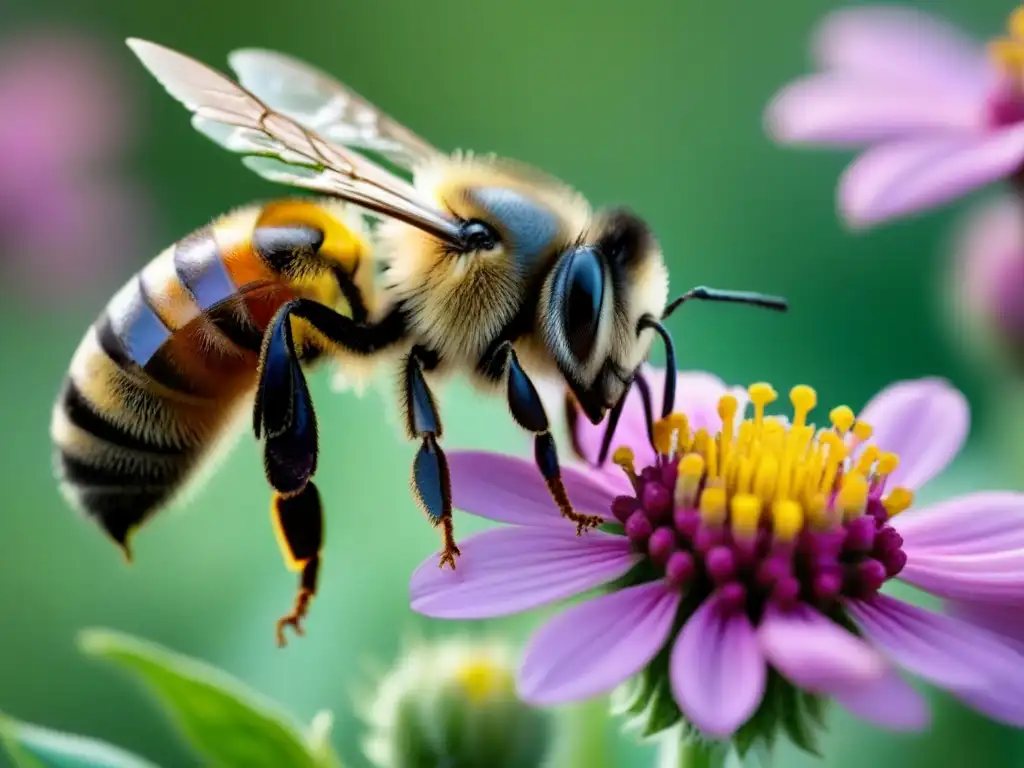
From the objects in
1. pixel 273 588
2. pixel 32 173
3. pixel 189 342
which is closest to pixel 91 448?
pixel 189 342

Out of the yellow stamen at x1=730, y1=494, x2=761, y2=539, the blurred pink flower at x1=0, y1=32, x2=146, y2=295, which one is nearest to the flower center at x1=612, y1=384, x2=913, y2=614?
the yellow stamen at x1=730, y1=494, x2=761, y2=539

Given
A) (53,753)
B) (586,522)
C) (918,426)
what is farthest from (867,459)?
(53,753)

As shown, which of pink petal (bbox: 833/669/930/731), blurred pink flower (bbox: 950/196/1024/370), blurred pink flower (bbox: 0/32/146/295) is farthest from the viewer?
blurred pink flower (bbox: 0/32/146/295)

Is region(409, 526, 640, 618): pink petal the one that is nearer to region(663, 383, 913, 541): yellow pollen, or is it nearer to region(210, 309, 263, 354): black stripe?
region(663, 383, 913, 541): yellow pollen

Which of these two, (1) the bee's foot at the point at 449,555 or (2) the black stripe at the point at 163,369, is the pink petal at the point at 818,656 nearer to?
(1) the bee's foot at the point at 449,555

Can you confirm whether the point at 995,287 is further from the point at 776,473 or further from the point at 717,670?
the point at 717,670

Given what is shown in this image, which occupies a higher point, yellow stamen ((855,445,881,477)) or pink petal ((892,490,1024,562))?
yellow stamen ((855,445,881,477))

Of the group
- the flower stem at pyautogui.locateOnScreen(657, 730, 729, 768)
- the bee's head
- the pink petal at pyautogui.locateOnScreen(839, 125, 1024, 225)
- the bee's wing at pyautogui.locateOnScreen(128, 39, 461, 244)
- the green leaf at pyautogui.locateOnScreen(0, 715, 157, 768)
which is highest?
the pink petal at pyautogui.locateOnScreen(839, 125, 1024, 225)
